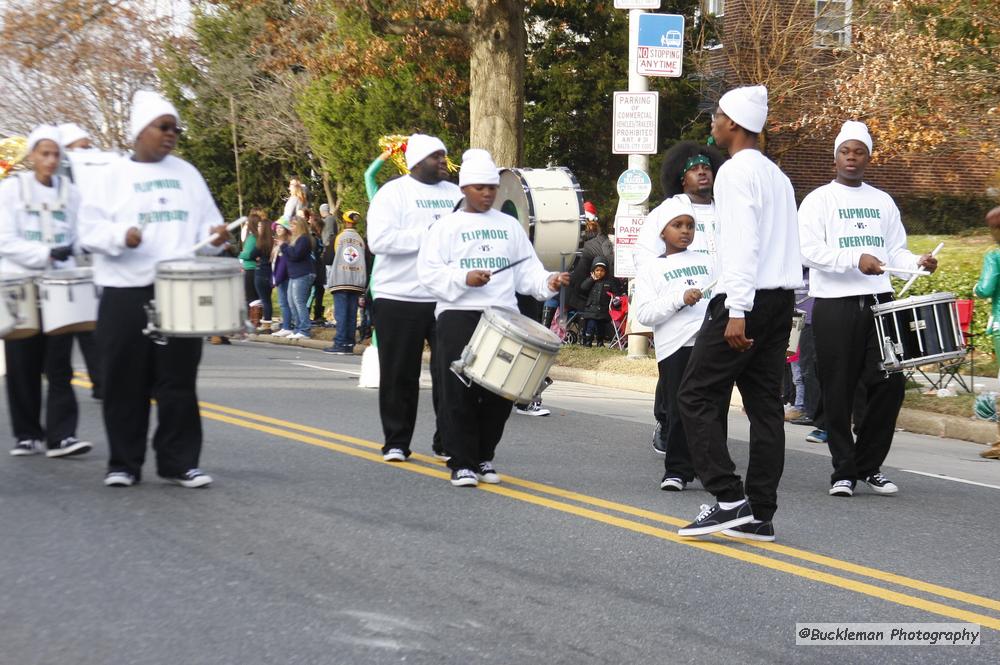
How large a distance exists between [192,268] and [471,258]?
1765 millimetres

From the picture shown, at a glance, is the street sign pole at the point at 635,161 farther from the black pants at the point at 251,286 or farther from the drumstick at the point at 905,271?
the black pants at the point at 251,286

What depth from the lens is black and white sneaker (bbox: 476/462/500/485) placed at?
879 cm

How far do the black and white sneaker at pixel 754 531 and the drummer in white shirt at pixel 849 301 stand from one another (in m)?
1.61

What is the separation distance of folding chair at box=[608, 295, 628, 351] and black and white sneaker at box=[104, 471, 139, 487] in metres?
11.7

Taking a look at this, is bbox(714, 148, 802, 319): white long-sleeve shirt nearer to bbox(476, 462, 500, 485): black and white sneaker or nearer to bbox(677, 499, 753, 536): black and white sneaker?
bbox(677, 499, 753, 536): black and white sneaker

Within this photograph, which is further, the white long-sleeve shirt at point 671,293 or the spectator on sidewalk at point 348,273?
the spectator on sidewalk at point 348,273

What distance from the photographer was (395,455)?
941cm

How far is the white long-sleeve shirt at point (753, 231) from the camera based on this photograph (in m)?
6.86

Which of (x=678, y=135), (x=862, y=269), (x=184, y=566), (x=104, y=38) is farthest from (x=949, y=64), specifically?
(x=104, y=38)

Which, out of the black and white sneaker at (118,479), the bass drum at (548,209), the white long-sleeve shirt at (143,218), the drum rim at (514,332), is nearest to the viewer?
the white long-sleeve shirt at (143,218)

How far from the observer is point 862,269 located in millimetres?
8492

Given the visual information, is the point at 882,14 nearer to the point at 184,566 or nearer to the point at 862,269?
the point at 862,269

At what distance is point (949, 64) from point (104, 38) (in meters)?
28.4

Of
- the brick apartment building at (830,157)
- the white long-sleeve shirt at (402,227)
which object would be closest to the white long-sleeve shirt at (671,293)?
the white long-sleeve shirt at (402,227)
